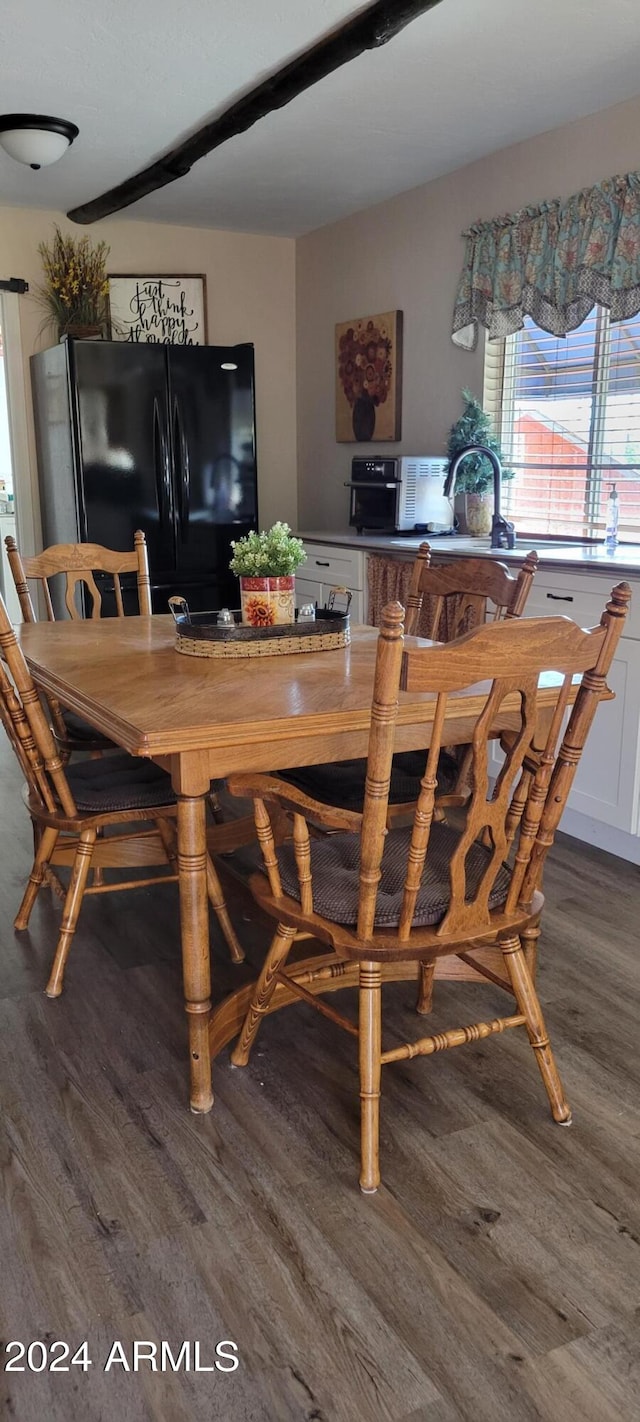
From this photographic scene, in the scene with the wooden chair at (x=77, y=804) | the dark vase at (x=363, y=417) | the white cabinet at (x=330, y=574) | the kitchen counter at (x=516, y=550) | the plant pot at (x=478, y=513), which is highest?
the dark vase at (x=363, y=417)

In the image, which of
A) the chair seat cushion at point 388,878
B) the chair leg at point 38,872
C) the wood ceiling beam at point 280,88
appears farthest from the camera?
the wood ceiling beam at point 280,88

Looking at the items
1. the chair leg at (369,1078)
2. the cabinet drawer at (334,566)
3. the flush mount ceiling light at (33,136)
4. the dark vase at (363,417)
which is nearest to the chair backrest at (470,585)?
the chair leg at (369,1078)

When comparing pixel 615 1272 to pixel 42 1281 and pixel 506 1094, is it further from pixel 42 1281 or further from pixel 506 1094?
pixel 42 1281

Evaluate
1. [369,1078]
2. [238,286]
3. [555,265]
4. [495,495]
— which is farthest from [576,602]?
[238,286]

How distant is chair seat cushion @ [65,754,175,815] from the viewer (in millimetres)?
2328

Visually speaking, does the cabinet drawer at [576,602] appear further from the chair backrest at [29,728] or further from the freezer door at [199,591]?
the freezer door at [199,591]

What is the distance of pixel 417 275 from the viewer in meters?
4.69

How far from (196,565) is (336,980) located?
3241mm

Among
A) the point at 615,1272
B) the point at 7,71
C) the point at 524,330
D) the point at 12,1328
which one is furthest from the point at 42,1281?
the point at 524,330

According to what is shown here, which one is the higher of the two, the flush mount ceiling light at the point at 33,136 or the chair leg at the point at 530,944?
the flush mount ceiling light at the point at 33,136

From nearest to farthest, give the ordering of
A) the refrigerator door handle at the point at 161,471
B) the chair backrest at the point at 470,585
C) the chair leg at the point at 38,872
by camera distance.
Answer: the chair leg at the point at 38,872 < the chair backrest at the point at 470,585 < the refrigerator door handle at the point at 161,471

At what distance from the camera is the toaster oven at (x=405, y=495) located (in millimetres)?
4359

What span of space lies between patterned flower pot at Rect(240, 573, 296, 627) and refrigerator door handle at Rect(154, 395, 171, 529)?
256 centimetres

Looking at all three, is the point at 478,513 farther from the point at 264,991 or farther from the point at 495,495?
the point at 264,991
